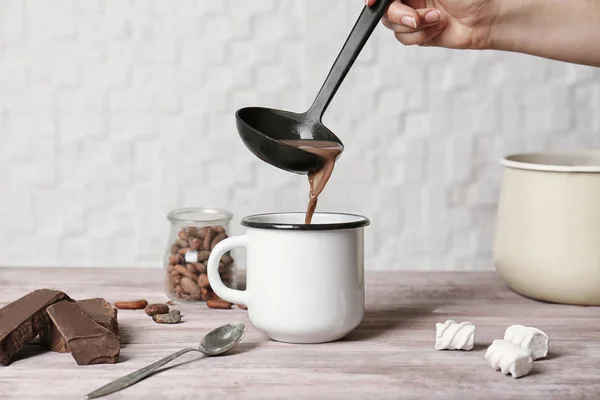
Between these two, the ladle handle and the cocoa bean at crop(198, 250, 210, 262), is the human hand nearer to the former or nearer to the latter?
the ladle handle

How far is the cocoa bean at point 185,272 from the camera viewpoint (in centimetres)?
130

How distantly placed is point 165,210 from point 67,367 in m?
0.70

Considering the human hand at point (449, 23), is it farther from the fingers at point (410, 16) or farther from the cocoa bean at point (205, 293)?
the cocoa bean at point (205, 293)

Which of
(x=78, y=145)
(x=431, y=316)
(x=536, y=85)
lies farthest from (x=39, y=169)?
(x=536, y=85)

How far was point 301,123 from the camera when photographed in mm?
1178

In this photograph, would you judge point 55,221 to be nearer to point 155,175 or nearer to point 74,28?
point 155,175

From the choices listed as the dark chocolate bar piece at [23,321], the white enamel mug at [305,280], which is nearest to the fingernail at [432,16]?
the white enamel mug at [305,280]

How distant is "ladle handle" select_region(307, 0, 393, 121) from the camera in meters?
1.15

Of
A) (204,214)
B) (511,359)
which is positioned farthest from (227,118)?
(511,359)

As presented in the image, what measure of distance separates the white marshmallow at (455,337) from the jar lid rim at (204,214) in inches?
19.7

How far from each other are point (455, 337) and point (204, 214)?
61 centimetres

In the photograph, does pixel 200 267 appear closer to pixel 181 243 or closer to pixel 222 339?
pixel 181 243

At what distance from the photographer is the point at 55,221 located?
1.65 metres

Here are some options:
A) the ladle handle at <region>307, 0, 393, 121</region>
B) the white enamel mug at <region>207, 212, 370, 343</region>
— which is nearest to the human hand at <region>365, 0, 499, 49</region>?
the ladle handle at <region>307, 0, 393, 121</region>
